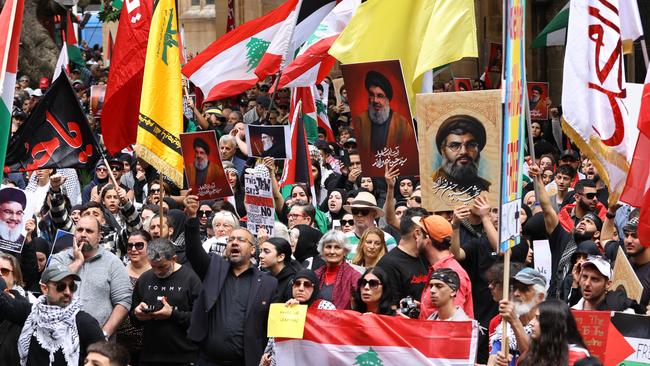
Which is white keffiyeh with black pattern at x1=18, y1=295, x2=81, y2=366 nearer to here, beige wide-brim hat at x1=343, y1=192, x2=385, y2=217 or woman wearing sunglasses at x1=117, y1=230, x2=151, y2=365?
woman wearing sunglasses at x1=117, y1=230, x2=151, y2=365

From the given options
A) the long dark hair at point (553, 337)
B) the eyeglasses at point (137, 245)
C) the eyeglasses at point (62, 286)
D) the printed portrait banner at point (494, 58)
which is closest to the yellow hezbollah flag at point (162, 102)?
the eyeglasses at point (137, 245)

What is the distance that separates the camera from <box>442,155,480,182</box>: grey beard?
1092cm

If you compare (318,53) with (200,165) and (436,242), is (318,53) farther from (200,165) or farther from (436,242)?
(436,242)

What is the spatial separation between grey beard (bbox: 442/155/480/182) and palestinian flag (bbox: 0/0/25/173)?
301cm

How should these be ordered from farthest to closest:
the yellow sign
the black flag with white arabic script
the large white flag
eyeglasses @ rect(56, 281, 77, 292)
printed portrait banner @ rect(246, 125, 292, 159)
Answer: printed portrait banner @ rect(246, 125, 292, 159) < the black flag with white arabic script < the large white flag < the yellow sign < eyeglasses @ rect(56, 281, 77, 292)

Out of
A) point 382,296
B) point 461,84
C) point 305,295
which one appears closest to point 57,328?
point 305,295

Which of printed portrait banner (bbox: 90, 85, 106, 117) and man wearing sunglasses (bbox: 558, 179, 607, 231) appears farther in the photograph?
printed portrait banner (bbox: 90, 85, 106, 117)

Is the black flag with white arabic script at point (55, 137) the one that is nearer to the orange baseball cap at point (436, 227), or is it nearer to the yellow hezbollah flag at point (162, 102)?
the yellow hezbollah flag at point (162, 102)

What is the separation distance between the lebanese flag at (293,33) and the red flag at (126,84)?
1.57 meters

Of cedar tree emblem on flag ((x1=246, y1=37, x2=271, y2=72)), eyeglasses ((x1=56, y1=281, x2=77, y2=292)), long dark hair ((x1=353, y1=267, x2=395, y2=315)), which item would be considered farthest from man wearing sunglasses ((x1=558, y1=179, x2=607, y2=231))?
eyeglasses ((x1=56, y1=281, x2=77, y2=292))

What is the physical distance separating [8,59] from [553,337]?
4.89m

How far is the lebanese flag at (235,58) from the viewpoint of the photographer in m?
16.4

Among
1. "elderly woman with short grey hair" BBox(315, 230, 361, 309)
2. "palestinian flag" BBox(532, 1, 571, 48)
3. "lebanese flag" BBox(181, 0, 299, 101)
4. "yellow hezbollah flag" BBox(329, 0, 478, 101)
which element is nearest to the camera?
"elderly woman with short grey hair" BBox(315, 230, 361, 309)

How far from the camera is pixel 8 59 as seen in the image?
11328mm
